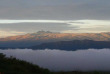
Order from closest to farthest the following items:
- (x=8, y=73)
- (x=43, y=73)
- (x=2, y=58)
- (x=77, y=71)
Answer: (x=8, y=73) → (x=43, y=73) → (x=77, y=71) → (x=2, y=58)

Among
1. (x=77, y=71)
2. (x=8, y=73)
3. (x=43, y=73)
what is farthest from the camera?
(x=77, y=71)

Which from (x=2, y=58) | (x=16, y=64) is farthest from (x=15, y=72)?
(x=2, y=58)

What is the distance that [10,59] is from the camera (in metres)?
34.6

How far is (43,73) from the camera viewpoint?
3002 cm

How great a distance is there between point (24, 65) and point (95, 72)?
27.7 ft

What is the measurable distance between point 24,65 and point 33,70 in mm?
2122

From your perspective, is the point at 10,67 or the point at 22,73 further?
the point at 10,67

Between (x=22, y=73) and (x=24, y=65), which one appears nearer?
(x=22, y=73)

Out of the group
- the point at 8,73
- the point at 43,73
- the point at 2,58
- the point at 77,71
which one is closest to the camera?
the point at 8,73

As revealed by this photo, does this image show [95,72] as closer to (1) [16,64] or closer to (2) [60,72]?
(2) [60,72]

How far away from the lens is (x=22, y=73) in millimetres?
26812

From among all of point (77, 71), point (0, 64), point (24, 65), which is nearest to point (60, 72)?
A: point (77, 71)

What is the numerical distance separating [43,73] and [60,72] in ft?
7.54

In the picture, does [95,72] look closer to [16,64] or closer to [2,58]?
[16,64]
